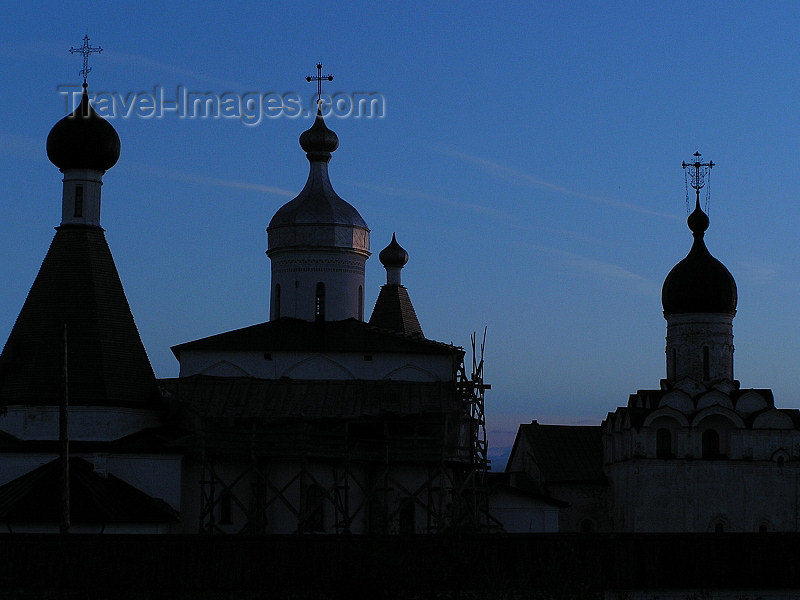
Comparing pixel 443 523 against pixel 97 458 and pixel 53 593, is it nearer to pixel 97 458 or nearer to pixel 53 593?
pixel 97 458

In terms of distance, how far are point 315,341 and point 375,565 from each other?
10778 mm

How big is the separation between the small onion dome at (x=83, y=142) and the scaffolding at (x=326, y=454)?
4.59m

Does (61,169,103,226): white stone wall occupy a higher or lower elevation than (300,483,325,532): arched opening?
higher

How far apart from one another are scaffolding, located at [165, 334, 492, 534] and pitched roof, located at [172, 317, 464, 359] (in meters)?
1.65

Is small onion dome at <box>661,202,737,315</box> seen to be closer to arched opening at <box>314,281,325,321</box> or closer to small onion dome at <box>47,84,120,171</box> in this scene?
arched opening at <box>314,281,325,321</box>

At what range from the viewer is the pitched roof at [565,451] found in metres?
37.9

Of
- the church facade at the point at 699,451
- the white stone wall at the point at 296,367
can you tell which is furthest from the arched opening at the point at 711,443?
the white stone wall at the point at 296,367

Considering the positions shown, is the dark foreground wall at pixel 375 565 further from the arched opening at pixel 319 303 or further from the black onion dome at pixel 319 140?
the black onion dome at pixel 319 140

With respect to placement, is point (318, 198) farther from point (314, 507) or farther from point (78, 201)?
point (314, 507)

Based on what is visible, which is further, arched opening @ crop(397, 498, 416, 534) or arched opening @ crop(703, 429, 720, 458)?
arched opening @ crop(703, 429, 720, 458)

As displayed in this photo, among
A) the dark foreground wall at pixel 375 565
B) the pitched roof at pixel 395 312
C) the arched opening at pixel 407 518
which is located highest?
the pitched roof at pixel 395 312

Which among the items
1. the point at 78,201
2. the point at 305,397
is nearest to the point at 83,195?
the point at 78,201

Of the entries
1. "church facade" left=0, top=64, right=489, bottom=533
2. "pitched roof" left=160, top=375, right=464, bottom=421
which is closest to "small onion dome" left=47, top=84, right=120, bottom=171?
"church facade" left=0, top=64, right=489, bottom=533

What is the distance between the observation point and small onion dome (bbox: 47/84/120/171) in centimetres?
2786
